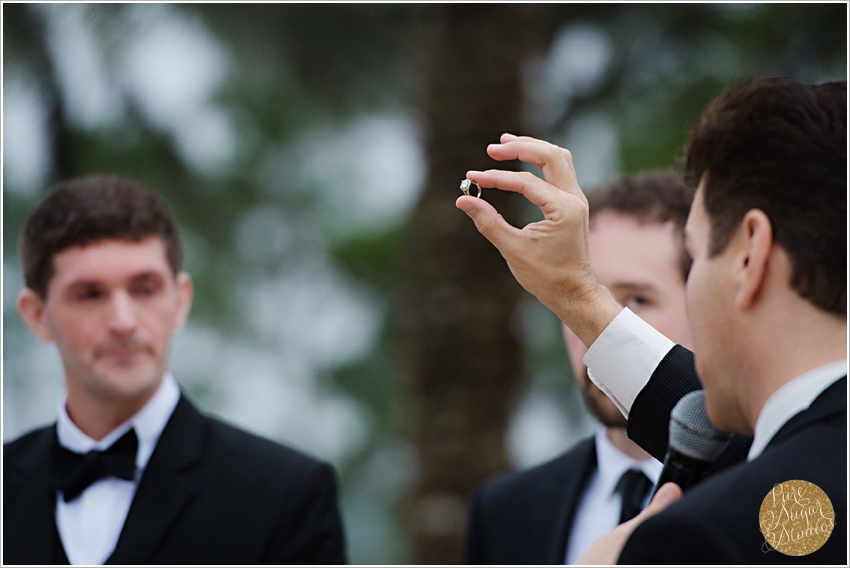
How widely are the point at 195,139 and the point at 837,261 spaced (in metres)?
6.92

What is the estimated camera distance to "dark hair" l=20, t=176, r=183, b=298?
3.56 metres

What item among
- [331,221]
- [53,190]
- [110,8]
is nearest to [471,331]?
[53,190]

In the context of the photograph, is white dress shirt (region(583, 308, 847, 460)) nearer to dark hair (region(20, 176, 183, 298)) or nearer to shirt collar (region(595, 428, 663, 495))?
shirt collar (region(595, 428, 663, 495))

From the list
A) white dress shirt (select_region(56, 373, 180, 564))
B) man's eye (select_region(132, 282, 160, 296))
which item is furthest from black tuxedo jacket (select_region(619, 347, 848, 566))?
man's eye (select_region(132, 282, 160, 296))

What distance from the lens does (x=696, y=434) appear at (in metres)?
1.97

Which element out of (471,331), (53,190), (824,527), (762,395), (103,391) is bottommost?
(471,331)

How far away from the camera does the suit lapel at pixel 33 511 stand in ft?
10.3

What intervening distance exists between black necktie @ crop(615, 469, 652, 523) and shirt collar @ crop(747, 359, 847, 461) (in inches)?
62.3

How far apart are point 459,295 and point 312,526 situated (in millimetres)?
2438

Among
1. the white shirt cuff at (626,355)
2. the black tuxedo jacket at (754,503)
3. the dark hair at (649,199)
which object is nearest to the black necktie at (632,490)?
the dark hair at (649,199)

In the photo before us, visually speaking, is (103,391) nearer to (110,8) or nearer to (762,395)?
(762,395)

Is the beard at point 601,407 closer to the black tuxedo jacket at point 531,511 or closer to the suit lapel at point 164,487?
the black tuxedo jacket at point 531,511

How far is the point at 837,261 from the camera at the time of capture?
1551mm

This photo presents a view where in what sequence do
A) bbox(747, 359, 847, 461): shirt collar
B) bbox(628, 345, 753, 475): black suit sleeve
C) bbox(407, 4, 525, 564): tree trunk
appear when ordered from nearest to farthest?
bbox(747, 359, 847, 461): shirt collar, bbox(628, 345, 753, 475): black suit sleeve, bbox(407, 4, 525, 564): tree trunk
